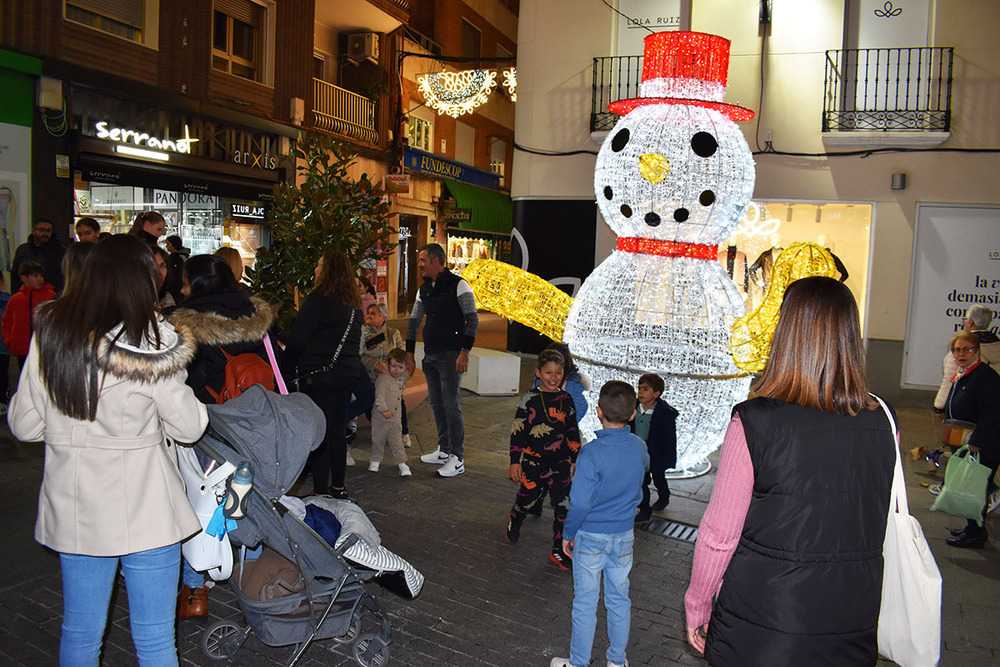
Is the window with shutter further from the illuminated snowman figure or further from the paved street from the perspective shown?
the illuminated snowman figure

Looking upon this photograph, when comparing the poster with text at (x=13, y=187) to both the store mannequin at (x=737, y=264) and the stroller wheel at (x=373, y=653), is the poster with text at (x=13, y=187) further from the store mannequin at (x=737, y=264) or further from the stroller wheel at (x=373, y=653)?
the store mannequin at (x=737, y=264)

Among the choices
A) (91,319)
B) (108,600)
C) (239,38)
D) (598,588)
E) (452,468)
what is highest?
(239,38)

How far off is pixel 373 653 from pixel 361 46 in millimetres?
16257

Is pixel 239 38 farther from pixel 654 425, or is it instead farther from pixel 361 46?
pixel 654 425

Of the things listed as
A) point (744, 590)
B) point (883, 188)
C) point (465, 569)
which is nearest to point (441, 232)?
point (883, 188)

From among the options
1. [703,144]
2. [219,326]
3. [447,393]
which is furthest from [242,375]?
[703,144]

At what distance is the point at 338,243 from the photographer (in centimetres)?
664

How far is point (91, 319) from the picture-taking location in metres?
2.44

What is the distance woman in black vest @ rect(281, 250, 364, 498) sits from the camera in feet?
16.4

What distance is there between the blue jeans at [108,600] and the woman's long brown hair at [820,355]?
2.00m

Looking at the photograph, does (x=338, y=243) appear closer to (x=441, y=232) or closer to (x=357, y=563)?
(x=357, y=563)

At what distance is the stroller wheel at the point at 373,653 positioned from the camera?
3254mm

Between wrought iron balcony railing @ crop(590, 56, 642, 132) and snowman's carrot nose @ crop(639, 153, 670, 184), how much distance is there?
5540 mm

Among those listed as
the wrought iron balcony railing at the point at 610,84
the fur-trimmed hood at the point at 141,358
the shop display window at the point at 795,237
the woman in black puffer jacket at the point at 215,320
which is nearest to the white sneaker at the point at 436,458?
the woman in black puffer jacket at the point at 215,320
